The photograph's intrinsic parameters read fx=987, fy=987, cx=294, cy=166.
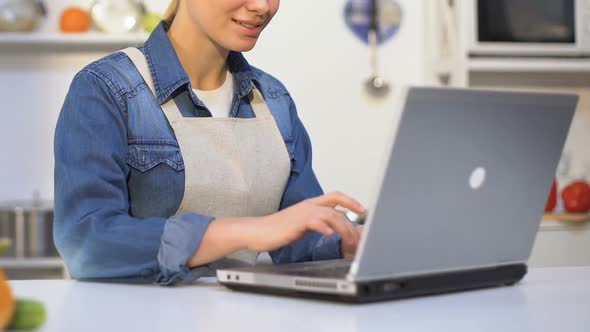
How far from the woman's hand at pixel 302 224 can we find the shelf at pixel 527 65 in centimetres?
220

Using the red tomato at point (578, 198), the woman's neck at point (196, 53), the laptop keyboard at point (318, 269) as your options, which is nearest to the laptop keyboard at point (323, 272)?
the laptop keyboard at point (318, 269)

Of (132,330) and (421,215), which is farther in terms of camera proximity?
(421,215)

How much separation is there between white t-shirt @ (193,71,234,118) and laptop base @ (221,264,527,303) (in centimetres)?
52

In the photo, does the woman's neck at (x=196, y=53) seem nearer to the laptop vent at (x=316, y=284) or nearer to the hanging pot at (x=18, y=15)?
the laptop vent at (x=316, y=284)

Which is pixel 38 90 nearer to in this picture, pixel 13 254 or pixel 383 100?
pixel 13 254

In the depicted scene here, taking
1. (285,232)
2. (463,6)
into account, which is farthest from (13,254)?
(285,232)

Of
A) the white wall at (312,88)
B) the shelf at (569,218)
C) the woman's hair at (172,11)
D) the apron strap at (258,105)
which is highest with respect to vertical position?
the woman's hair at (172,11)

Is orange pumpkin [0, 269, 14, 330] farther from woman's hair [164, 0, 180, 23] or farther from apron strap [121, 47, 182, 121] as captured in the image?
woman's hair [164, 0, 180, 23]

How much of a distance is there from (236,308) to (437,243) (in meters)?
0.26

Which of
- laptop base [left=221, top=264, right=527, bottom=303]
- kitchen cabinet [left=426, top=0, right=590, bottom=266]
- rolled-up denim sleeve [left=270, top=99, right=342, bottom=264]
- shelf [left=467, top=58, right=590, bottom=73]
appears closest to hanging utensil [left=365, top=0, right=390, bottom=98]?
kitchen cabinet [left=426, top=0, right=590, bottom=266]

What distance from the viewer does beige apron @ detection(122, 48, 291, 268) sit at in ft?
5.33

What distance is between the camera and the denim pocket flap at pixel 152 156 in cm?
156

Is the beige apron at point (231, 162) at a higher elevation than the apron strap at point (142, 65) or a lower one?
lower

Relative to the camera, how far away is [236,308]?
44.4 inches
